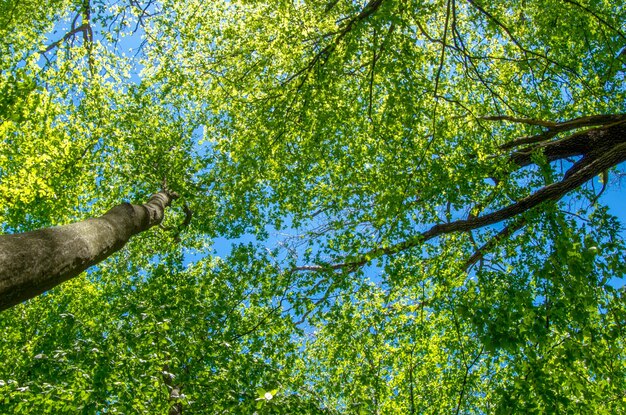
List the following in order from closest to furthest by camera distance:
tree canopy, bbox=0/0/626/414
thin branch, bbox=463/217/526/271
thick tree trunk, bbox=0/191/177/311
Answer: thick tree trunk, bbox=0/191/177/311 < tree canopy, bbox=0/0/626/414 < thin branch, bbox=463/217/526/271

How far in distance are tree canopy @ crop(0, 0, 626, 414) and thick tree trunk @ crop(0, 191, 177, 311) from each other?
2.38m

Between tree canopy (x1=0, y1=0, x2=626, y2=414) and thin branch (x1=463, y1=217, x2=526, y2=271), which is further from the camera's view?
thin branch (x1=463, y1=217, x2=526, y2=271)

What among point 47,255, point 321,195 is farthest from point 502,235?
point 47,255

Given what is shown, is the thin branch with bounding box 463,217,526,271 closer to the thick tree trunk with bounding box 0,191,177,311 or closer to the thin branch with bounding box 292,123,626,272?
the thin branch with bounding box 292,123,626,272

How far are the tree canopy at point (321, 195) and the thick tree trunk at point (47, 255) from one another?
2.38m

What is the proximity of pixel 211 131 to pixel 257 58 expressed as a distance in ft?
9.90

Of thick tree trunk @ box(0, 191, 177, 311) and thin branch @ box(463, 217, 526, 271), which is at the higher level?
thin branch @ box(463, 217, 526, 271)

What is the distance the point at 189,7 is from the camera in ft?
44.5

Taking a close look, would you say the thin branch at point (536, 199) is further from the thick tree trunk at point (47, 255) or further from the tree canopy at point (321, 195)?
the thick tree trunk at point (47, 255)

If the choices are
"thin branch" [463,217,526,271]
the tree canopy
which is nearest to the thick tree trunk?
the tree canopy

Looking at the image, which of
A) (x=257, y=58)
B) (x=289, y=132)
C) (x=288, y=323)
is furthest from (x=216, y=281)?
(x=257, y=58)

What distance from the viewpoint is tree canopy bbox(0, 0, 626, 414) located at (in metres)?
7.15

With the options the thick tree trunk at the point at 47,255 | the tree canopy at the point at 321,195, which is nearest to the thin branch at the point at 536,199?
the tree canopy at the point at 321,195

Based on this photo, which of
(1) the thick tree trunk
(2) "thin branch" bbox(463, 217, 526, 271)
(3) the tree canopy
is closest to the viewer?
(1) the thick tree trunk
